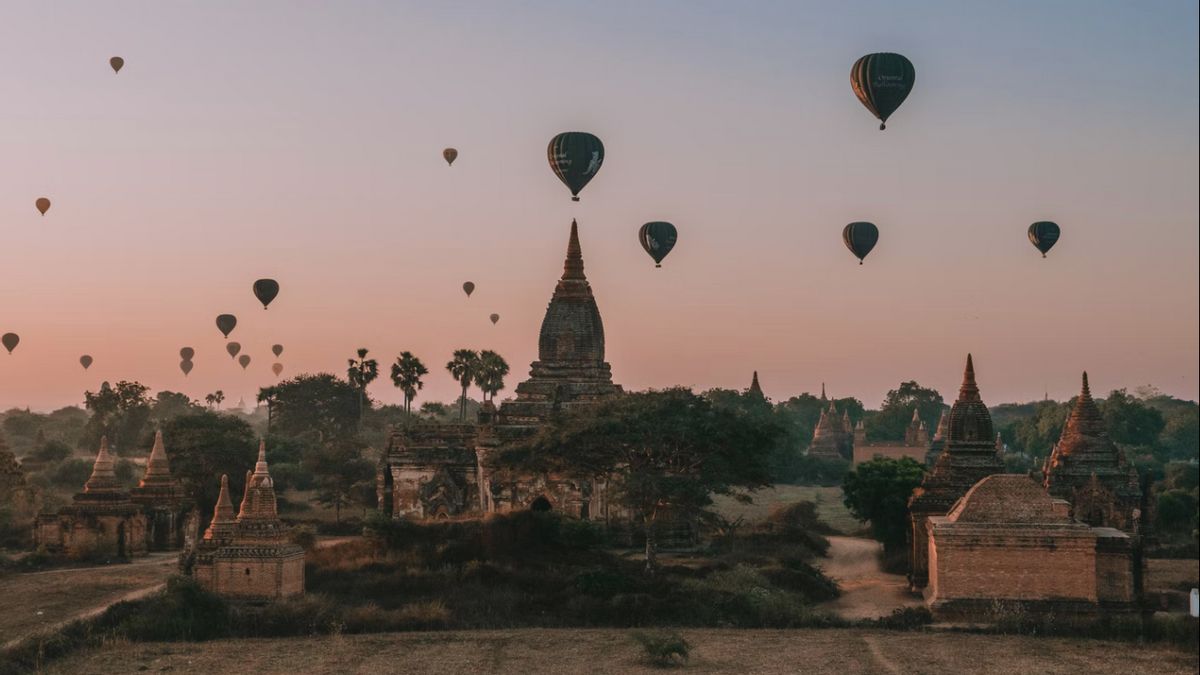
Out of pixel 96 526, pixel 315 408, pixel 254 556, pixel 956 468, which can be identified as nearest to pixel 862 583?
pixel 956 468

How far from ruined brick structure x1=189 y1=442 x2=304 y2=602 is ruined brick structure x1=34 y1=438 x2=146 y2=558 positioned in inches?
439

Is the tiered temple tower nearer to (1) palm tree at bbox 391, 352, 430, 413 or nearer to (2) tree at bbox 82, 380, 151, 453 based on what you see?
(1) palm tree at bbox 391, 352, 430, 413

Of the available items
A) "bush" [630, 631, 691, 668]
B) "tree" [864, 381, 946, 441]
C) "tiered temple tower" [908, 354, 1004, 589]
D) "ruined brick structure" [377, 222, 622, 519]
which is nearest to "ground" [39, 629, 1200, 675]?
"bush" [630, 631, 691, 668]

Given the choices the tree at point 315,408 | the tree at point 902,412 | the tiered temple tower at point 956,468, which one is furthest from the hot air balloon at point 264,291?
the tree at point 902,412

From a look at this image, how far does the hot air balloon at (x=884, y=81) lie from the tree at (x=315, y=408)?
197ft

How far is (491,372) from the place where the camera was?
6956 centimetres

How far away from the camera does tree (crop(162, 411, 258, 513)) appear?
171ft

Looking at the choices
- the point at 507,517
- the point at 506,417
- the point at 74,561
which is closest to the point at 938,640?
the point at 507,517

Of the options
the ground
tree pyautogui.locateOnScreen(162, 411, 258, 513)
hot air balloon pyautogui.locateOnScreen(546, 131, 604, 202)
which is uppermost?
hot air balloon pyautogui.locateOnScreen(546, 131, 604, 202)

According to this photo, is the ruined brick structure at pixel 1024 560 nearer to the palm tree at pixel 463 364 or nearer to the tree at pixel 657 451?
the tree at pixel 657 451

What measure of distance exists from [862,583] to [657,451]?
22.9ft

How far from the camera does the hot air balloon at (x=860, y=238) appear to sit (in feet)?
153

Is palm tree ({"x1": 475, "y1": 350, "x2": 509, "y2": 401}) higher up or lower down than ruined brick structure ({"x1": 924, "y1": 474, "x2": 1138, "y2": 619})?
higher up

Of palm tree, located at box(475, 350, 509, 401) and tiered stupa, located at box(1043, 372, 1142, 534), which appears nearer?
tiered stupa, located at box(1043, 372, 1142, 534)
